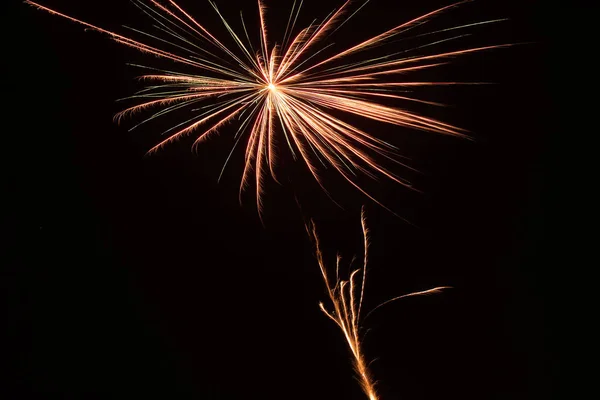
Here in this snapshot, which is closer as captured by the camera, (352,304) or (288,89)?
(288,89)

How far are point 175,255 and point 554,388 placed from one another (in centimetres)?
153

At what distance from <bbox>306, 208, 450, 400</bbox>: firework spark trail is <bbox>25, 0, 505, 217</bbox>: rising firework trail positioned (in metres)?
0.26

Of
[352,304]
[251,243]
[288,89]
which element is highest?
[288,89]

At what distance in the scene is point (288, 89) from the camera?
1095 millimetres

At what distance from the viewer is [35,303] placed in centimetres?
133

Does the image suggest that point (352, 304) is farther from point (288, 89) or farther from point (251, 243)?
point (288, 89)

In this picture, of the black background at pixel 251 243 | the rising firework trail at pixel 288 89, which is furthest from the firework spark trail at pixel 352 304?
the rising firework trail at pixel 288 89

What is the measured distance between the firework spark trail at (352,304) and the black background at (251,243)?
0.11 ft

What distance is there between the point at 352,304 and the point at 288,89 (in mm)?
823

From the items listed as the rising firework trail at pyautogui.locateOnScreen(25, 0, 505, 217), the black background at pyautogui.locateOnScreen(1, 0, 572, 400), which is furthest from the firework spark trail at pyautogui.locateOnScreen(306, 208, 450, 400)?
the rising firework trail at pyautogui.locateOnScreen(25, 0, 505, 217)

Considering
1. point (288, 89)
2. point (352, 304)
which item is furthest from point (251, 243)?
point (288, 89)

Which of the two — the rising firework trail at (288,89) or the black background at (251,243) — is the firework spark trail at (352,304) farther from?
the rising firework trail at (288,89)

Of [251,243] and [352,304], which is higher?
[251,243]

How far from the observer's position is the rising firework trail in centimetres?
112
